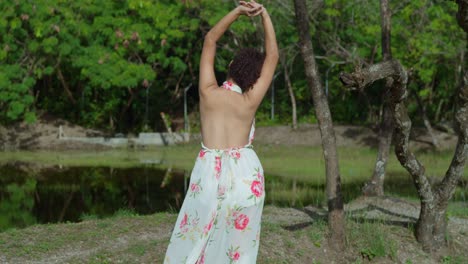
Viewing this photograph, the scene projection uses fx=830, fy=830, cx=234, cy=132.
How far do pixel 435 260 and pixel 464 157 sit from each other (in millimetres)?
1317

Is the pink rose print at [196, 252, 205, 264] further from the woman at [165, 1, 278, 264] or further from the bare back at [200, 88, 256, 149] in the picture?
the bare back at [200, 88, 256, 149]

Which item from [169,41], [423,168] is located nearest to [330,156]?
[423,168]

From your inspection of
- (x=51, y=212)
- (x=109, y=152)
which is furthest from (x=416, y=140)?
(x=51, y=212)

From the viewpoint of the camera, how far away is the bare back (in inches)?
225

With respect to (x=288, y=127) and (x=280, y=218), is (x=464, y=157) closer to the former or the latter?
(x=280, y=218)

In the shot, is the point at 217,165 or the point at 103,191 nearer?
A: the point at 217,165

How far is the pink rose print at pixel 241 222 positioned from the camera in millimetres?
5703

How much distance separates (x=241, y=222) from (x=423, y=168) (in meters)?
5.01

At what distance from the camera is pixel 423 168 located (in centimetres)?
1017

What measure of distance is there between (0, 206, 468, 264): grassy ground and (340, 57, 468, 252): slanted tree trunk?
23 cm

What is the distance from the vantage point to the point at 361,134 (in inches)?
1214

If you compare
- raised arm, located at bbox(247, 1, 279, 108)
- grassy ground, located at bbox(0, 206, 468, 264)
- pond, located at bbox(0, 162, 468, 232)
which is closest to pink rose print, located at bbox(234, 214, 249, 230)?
raised arm, located at bbox(247, 1, 279, 108)

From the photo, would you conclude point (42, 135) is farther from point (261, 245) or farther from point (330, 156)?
point (261, 245)

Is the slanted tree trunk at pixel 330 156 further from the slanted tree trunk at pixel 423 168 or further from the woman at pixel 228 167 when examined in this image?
the woman at pixel 228 167
